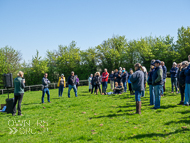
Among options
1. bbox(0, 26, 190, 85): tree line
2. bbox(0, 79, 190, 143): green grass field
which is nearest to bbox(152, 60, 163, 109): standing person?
bbox(0, 79, 190, 143): green grass field

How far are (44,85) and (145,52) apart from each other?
36428 millimetres

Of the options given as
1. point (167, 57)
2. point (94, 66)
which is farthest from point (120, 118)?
point (167, 57)

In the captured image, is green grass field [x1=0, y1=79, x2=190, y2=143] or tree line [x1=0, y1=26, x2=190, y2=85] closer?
green grass field [x1=0, y1=79, x2=190, y2=143]

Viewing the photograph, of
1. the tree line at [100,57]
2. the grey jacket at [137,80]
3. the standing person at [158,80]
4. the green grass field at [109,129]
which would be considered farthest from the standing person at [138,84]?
the tree line at [100,57]

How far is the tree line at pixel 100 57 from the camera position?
41.3 metres

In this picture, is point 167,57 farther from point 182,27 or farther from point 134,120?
point 134,120

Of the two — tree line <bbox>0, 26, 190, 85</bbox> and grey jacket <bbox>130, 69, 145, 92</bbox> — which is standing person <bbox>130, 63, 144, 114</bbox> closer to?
grey jacket <bbox>130, 69, 145, 92</bbox>

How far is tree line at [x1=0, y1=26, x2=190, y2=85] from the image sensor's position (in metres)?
41.3

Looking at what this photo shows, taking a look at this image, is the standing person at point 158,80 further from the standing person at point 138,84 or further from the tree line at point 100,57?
the tree line at point 100,57

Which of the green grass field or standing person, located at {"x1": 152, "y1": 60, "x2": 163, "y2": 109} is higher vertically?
standing person, located at {"x1": 152, "y1": 60, "x2": 163, "y2": 109}

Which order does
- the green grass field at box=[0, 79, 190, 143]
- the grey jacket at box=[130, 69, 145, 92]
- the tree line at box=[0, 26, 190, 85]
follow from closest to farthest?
the green grass field at box=[0, 79, 190, 143] → the grey jacket at box=[130, 69, 145, 92] → the tree line at box=[0, 26, 190, 85]

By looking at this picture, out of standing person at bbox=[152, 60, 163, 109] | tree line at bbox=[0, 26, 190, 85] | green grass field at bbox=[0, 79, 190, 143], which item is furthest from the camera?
tree line at bbox=[0, 26, 190, 85]

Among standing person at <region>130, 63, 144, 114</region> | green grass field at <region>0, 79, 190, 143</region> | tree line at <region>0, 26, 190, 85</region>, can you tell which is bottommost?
green grass field at <region>0, 79, 190, 143</region>

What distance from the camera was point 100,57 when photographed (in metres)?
46.3
